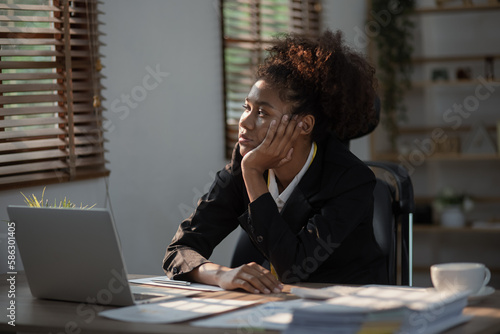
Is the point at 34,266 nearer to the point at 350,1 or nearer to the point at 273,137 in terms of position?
the point at 273,137

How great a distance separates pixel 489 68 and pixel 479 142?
493mm

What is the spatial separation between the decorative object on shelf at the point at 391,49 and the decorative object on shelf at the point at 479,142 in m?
0.45

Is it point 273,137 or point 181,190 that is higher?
point 273,137

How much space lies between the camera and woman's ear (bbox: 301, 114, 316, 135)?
6.51ft

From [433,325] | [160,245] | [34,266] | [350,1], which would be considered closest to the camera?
[433,325]

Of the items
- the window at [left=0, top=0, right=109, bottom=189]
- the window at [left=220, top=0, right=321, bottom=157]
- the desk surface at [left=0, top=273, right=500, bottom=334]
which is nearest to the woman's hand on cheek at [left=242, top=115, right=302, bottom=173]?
the desk surface at [left=0, top=273, right=500, bottom=334]

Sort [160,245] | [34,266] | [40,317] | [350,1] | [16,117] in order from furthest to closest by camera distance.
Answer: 1. [350,1]
2. [160,245]
3. [16,117]
4. [34,266]
5. [40,317]

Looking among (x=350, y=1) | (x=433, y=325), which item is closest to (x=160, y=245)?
(x=433, y=325)

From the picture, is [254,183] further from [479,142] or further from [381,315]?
[479,142]

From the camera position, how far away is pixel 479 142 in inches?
187

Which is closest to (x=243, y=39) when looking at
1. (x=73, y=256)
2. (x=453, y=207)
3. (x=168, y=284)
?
(x=453, y=207)

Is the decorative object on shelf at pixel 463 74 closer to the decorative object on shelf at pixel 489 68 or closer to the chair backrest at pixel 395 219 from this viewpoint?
the decorative object on shelf at pixel 489 68

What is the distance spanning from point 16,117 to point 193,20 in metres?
1.08

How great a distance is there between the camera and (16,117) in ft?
7.91
